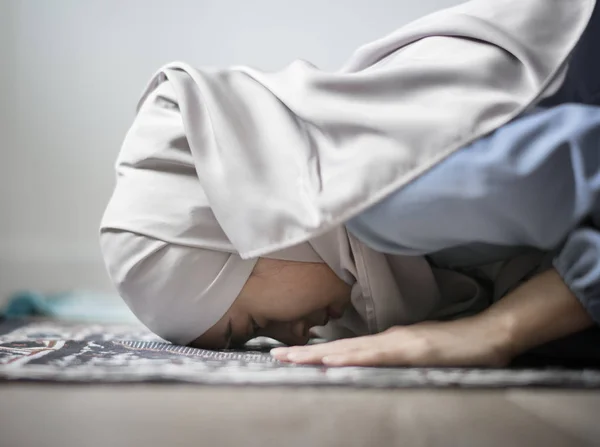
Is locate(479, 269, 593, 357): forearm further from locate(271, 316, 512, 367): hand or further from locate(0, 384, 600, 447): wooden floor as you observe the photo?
locate(0, 384, 600, 447): wooden floor

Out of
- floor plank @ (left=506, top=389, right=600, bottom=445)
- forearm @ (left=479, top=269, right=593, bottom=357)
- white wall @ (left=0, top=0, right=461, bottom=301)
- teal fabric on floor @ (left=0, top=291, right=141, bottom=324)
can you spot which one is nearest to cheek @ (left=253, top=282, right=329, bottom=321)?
forearm @ (left=479, top=269, right=593, bottom=357)

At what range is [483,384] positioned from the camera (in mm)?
482

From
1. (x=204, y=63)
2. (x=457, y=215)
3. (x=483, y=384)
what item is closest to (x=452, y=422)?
(x=483, y=384)

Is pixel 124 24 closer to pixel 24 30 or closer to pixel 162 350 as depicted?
pixel 24 30

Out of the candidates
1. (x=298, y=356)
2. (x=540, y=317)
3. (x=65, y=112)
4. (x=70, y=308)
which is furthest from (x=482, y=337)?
(x=65, y=112)

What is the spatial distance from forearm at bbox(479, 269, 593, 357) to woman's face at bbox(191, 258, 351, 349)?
242 millimetres

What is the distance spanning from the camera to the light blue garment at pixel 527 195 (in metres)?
0.60

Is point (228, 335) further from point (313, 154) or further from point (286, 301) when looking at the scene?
point (313, 154)

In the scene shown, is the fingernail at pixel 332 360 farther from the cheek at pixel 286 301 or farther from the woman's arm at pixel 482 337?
the cheek at pixel 286 301

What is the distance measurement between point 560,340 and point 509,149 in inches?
8.4

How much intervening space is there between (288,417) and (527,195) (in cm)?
33

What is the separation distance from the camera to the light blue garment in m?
0.60

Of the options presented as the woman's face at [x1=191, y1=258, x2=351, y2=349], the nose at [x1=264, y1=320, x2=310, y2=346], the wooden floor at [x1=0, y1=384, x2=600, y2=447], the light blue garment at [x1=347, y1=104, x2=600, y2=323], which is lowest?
the nose at [x1=264, y1=320, x2=310, y2=346]

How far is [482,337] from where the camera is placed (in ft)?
2.08
